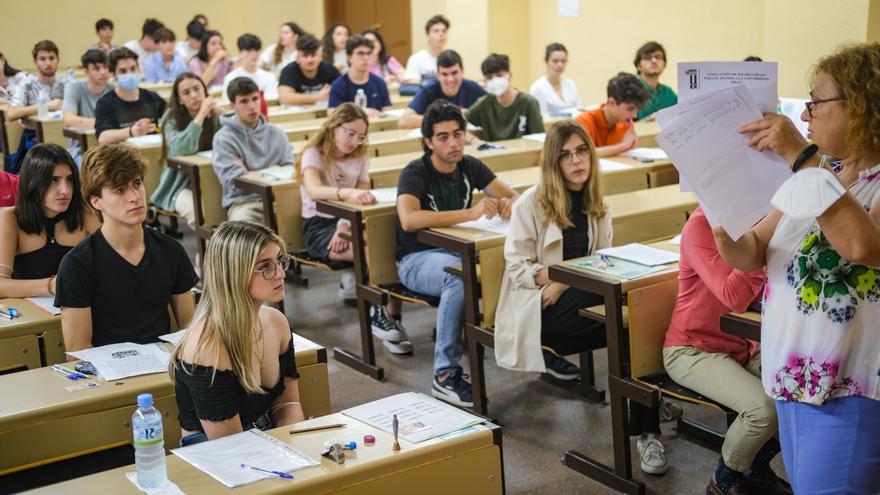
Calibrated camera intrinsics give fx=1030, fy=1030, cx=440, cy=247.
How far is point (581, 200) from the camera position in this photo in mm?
3816

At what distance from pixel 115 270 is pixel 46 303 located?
451 millimetres

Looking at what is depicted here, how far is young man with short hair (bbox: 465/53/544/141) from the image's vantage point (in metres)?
6.60

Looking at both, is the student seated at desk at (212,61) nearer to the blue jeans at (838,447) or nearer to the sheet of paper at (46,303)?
the sheet of paper at (46,303)

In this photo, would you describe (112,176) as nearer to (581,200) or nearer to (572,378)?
(581,200)

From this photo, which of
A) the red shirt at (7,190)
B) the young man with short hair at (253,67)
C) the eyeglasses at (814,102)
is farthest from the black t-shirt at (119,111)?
the eyeglasses at (814,102)

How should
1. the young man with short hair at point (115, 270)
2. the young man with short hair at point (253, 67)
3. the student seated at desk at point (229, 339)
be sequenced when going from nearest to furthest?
the student seated at desk at point (229, 339)
the young man with short hair at point (115, 270)
the young man with short hair at point (253, 67)

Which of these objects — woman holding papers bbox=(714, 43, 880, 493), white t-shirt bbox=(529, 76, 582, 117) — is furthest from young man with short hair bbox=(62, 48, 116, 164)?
woman holding papers bbox=(714, 43, 880, 493)

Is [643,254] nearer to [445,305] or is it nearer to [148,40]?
[445,305]

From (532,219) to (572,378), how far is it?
85 centimetres

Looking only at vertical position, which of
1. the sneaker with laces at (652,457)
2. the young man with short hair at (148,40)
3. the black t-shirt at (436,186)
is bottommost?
the sneaker with laces at (652,457)

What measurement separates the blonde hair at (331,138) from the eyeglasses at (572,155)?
1383 millimetres

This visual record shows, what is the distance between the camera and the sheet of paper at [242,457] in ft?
6.82

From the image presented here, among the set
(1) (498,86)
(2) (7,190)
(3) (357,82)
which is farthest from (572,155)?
(3) (357,82)

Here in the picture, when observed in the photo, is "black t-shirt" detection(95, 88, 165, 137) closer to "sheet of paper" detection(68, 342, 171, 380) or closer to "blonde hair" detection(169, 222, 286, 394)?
"sheet of paper" detection(68, 342, 171, 380)
